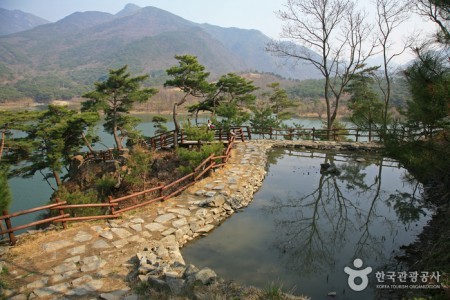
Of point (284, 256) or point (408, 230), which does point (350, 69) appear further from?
point (284, 256)

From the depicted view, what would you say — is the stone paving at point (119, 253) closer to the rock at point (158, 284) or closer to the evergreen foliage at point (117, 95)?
the rock at point (158, 284)

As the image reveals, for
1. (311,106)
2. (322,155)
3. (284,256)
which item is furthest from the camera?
(311,106)

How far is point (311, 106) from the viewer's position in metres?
67.1

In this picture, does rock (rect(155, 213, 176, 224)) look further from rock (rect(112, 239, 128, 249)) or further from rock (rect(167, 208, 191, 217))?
rock (rect(112, 239, 128, 249))

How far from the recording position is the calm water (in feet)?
17.4

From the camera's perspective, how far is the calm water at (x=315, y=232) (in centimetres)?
529

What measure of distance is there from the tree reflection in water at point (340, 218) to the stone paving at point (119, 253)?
175 centimetres

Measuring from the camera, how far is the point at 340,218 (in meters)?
7.74

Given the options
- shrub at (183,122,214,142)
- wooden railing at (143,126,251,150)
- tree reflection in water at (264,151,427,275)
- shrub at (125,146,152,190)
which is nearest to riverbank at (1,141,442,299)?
tree reflection in water at (264,151,427,275)

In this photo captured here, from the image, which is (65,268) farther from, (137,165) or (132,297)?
(137,165)

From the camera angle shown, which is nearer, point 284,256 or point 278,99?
point 284,256

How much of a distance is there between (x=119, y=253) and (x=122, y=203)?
5836 mm

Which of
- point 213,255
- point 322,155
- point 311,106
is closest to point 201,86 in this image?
point 322,155

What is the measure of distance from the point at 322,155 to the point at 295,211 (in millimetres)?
7186
